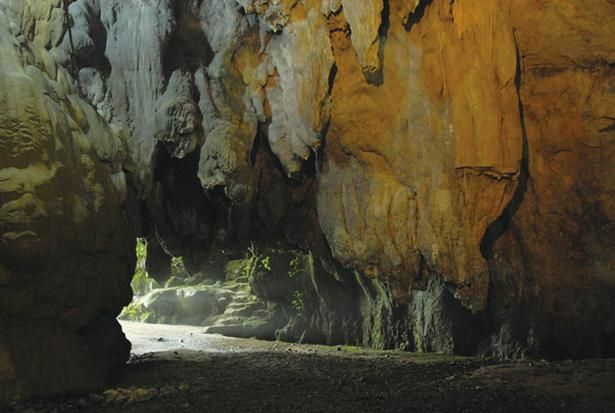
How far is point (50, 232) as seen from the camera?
636 centimetres

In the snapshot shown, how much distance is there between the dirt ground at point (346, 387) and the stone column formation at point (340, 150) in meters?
0.65

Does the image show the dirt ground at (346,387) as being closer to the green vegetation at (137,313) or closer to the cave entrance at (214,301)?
the cave entrance at (214,301)

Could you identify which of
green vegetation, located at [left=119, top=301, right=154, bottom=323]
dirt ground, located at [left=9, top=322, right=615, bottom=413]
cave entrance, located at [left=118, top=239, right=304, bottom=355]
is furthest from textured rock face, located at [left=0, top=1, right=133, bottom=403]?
green vegetation, located at [left=119, top=301, right=154, bottom=323]

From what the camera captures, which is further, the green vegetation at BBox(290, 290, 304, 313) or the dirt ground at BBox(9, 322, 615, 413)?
the green vegetation at BBox(290, 290, 304, 313)

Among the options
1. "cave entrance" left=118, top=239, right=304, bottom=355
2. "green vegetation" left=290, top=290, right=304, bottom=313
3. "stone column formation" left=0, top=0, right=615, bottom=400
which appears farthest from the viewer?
"green vegetation" left=290, top=290, right=304, bottom=313

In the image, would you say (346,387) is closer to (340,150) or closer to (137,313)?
(340,150)

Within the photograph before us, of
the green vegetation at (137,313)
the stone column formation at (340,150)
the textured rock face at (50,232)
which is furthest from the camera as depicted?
the green vegetation at (137,313)

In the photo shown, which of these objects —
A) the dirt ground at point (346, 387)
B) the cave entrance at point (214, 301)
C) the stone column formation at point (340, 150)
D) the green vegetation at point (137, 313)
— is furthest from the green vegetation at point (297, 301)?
the green vegetation at point (137, 313)

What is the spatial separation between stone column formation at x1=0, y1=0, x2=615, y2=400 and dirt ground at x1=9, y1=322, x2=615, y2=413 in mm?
650

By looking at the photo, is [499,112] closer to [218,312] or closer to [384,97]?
[384,97]

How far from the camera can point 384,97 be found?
870 centimetres

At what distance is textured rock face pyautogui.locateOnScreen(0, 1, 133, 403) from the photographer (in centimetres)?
611

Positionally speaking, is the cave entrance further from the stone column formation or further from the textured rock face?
the textured rock face

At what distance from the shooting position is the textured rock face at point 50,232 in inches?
241
